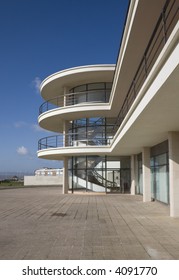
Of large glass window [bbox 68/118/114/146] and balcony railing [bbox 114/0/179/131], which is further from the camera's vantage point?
large glass window [bbox 68/118/114/146]

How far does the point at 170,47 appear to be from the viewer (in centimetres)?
608

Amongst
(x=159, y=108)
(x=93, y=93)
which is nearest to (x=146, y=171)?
(x=93, y=93)

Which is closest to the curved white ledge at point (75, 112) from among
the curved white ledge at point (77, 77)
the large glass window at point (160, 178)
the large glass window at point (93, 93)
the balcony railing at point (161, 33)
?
the large glass window at point (93, 93)

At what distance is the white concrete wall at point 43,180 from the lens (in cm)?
4403

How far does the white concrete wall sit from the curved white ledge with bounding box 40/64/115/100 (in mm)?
18630

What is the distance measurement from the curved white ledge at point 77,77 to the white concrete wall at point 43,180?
18.6 metres

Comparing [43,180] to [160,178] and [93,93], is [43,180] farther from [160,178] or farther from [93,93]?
[160,178]

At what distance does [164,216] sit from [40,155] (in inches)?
642

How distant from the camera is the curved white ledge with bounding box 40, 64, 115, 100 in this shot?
24062 millimetres

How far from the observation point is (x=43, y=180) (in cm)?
4453

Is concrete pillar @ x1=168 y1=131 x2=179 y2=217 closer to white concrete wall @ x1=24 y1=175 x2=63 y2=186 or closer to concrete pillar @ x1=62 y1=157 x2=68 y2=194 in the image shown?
concrete pillar @ x1=62 y1=157 x2=68 y2=194

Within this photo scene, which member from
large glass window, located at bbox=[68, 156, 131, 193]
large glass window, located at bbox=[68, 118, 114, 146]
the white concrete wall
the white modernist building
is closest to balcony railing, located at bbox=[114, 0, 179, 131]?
the white modernist building

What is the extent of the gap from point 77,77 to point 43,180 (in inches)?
891
